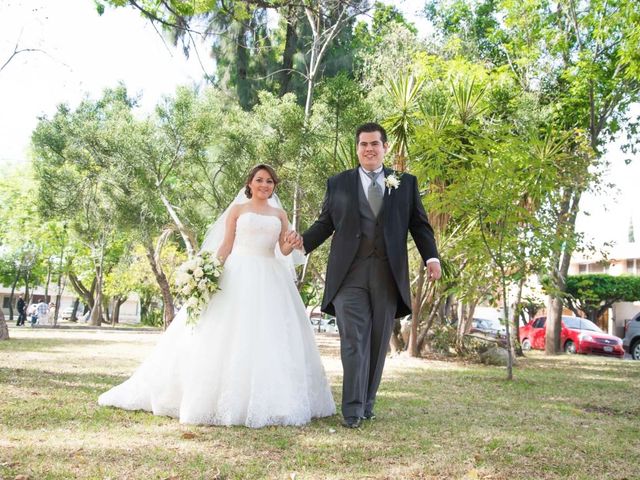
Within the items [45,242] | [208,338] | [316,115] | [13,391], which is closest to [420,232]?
[208,338]

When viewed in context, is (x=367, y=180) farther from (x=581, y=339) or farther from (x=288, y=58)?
(x=288, y=58)

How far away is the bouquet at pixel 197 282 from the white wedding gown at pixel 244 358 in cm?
9

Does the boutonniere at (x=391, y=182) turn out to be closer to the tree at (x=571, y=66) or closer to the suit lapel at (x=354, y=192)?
the suit lapel at (x=354, y=192)

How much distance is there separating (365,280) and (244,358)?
1.14 metres

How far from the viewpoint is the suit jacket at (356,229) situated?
5.25 meters

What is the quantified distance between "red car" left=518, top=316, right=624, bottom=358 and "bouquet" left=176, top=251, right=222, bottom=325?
18170 millimetres

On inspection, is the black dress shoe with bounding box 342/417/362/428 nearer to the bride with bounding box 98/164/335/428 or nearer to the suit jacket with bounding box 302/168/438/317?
the bride with bounding box 98/164/335/428

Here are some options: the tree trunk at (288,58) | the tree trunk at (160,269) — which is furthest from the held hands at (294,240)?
the tree trunk at (288,58)

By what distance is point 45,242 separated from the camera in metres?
38.8

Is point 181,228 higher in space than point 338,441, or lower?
higher

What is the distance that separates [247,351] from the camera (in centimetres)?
529

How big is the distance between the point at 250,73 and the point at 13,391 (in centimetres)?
1905

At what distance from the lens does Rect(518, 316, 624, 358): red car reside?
21.3 m

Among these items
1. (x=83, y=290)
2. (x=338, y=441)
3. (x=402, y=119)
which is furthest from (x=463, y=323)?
(x=83, y=290)
